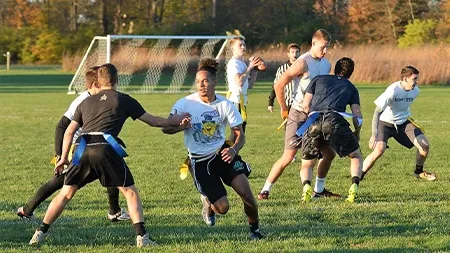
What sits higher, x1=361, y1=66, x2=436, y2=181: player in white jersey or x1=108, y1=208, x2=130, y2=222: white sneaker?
x1=361, y1=66, x2=436, y2=181: player in white jersey

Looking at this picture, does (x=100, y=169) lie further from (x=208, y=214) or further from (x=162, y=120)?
(x=208, y=214)

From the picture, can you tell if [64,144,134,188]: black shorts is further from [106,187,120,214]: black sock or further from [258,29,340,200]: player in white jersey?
[258,29,340,200]: player in white jersey

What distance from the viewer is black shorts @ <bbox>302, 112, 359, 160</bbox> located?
8.73 meters

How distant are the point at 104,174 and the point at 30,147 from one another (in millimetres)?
9050

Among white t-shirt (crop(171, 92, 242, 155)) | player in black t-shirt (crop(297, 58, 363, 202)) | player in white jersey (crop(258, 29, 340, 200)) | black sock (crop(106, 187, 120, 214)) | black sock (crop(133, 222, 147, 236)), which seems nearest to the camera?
black sock (crop(133, 222, 147, 236))

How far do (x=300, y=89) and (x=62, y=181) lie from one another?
2.96 metres

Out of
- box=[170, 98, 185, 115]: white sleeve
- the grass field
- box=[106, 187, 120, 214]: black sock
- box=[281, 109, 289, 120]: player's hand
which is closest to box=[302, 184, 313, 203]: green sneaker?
the grass field

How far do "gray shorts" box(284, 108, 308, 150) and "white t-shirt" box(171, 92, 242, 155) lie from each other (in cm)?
221

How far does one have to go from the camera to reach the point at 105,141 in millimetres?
6770

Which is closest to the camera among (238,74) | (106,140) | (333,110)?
(106,140)

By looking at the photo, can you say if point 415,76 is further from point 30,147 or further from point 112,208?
point 30,147

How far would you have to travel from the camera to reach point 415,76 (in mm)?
10523

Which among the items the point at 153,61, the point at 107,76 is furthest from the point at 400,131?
the point at 153,61

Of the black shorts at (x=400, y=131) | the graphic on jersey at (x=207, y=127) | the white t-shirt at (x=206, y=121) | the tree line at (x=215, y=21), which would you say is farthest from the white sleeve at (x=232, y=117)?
the tree line at (x=215, y=21)
